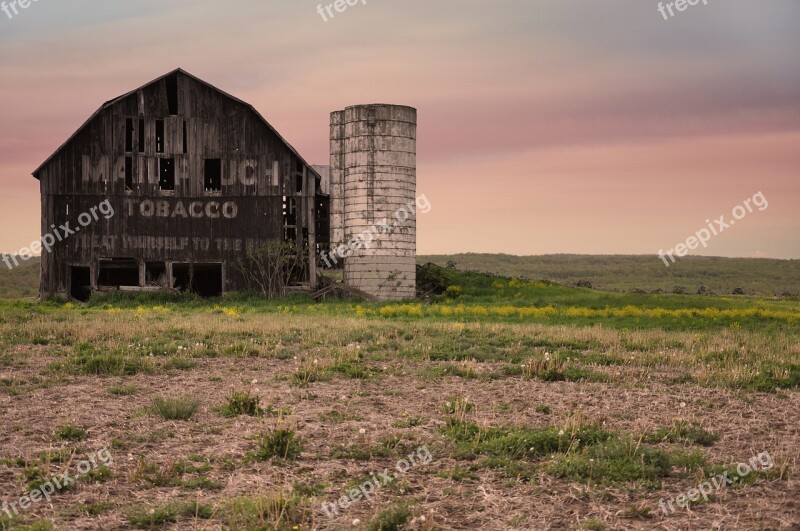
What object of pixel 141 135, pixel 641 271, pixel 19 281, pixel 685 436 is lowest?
pixel 685 436

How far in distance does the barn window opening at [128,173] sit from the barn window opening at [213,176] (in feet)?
10.0

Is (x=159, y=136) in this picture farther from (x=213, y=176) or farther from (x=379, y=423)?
(x=379, y=423)

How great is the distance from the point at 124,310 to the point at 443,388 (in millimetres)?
20520

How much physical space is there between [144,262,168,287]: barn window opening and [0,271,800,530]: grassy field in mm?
14184

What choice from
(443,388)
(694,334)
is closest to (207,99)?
(694,334)

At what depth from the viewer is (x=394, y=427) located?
12.9m

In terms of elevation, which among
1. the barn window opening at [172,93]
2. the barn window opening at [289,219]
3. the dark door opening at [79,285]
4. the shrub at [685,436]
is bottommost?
the shrub at [685,436]

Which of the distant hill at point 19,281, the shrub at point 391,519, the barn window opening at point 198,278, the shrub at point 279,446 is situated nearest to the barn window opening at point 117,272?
the barn window opening at point 198,278

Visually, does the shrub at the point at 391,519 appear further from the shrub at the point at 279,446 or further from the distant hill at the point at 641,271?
the distant hill at the point at 641,271

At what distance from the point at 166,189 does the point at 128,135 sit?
2776 millimetres

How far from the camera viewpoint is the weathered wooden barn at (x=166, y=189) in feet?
125

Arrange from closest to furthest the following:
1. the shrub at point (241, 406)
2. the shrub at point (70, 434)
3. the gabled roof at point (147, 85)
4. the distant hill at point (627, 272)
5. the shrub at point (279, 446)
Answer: the shrub at point (279, 446) < the shrub at point (70, 434) < the shrub at point (241, 406) < the gabled roof at point (147, 85) < the distant hill at point (627, 272)

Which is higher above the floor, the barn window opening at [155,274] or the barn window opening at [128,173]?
the barn window opening at [128,173]

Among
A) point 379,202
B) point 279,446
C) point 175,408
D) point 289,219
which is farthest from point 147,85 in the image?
point 279,446
